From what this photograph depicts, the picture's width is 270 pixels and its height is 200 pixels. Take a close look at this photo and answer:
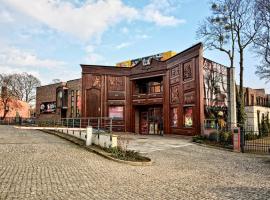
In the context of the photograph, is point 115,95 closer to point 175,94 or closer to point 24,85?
point 175,94

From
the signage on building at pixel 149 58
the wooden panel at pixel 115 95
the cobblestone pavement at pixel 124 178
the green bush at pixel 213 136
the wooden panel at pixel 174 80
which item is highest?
the signage on building at pixel 149 58

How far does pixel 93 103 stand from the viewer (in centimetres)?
3350

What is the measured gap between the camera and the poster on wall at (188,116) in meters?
25.8

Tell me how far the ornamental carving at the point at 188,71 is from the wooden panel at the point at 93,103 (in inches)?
445

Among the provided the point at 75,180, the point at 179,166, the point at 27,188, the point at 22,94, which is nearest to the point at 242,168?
the point at 179,166

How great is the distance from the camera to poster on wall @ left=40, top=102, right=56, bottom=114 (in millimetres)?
46219

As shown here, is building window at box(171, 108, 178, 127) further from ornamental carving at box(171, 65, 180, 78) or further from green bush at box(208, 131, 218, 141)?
green bush at box(208, 131, 218, 141)

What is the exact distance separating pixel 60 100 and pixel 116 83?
1348 centimetres

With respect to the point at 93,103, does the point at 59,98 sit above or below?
above

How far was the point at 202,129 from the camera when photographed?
24.3 meters

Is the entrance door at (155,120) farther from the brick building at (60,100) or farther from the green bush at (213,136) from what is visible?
the brick building at (60,100)

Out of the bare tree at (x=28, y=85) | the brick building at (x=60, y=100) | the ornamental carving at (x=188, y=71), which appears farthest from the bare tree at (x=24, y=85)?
the ornamental carving at (x=188, y=71)

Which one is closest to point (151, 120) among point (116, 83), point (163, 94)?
point (163, 94)

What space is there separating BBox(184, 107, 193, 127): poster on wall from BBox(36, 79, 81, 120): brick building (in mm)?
15283
